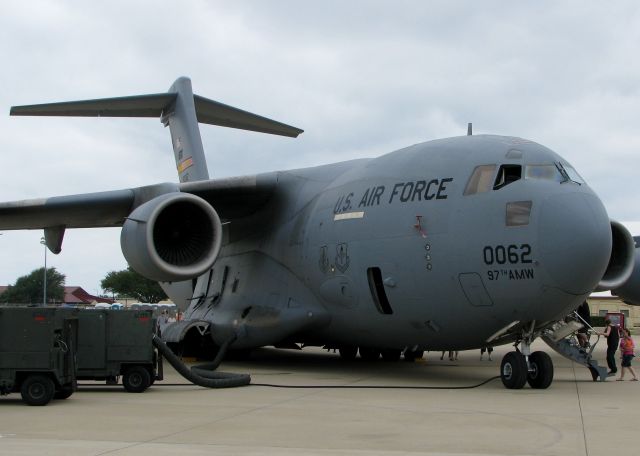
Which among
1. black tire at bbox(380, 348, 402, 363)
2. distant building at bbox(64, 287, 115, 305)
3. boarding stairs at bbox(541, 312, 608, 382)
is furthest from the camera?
distant building at bbox(64, 287, 115, 305)

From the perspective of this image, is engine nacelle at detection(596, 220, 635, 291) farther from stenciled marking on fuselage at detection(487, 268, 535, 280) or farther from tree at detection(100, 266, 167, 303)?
tree at detection(100, 266, 167, 303)

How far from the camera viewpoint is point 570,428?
7926 millimetres

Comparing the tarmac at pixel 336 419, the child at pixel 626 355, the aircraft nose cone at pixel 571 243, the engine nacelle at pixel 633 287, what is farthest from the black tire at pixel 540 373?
the engine nacelle at pixel 633 287

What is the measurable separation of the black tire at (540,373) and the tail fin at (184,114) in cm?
1083

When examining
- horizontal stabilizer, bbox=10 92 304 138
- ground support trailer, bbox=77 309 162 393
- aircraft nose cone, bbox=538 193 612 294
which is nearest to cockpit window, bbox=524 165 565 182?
aircraft nose cone, bbox=538 193 612 294

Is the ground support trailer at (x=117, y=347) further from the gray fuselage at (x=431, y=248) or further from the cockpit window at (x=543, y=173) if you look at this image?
the cockpit window at (x=543, y=173)

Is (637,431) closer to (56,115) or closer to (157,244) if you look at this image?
(157,244)

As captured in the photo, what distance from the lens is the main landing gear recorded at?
11.5 metres

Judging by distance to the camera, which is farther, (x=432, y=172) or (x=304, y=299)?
(x=304, y=299)

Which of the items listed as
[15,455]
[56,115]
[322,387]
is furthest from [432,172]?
[56,115]

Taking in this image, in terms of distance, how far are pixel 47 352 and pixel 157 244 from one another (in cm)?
524

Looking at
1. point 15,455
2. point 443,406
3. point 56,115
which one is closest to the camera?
point 15,455

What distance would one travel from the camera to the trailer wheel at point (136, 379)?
11.5m

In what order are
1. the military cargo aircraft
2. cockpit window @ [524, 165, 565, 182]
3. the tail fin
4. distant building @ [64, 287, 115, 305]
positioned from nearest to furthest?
the military cargo aircraft < cockpit window @ [524, 165, 565, 182] < the tail fin < distant building @ [64, 287, 115, 305]
